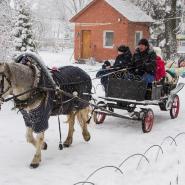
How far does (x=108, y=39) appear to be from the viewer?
29859 mm

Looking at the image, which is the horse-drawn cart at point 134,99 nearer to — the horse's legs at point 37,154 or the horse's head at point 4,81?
the horse's legs at point 37,154

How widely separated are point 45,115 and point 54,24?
79455 millimetres

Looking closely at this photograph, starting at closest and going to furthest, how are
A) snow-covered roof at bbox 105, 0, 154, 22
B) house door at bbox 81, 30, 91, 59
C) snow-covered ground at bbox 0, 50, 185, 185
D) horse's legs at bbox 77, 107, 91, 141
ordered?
snow-covered ground at bbox 0, 50, 185, 185
horse's legs at bbox 77, 107, 91, 141
snow-covered roof at bbox 105, 0, 154, 22
house door at bbox 81, 30, 91, 59

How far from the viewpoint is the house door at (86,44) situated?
30517mm

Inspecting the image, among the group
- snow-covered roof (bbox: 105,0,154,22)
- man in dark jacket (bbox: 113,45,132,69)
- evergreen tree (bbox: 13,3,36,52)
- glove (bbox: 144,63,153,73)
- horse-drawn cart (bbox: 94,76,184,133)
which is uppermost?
snow-covered roof (bbox: 105,0,154,22)

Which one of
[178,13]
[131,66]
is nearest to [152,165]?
[131,66]

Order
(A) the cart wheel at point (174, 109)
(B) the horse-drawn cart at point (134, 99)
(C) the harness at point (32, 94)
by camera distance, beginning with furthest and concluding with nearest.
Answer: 1. (A) the cart wheel at point (174, 109)
2. (B) the horse-drawn cart at point (134, 99)
3. (C) the harness at point (32, 94)

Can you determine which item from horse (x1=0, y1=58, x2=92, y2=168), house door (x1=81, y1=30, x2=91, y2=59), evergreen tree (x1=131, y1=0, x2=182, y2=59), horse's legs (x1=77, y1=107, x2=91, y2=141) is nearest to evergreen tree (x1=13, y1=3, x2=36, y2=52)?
house door (x1=81, y1=30, x2=91, y2=59)

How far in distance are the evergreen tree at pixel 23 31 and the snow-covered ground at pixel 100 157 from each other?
924 cm

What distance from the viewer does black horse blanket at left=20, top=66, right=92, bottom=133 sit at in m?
6.73

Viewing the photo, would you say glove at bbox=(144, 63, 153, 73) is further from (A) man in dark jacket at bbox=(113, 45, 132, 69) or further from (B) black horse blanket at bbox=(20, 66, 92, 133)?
(B) black horse blanket at bbox=(20, 66, 92, 133)

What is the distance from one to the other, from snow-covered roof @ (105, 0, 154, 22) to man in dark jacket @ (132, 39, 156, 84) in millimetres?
18667

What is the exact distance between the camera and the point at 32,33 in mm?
20406

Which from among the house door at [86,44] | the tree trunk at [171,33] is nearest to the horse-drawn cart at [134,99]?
the tree trunk at [171,33]
